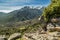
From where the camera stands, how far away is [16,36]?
4141cm

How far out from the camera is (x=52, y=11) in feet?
112

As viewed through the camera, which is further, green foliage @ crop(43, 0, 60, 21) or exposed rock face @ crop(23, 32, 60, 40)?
green foliage @ crop(43, 0, 60, 21)

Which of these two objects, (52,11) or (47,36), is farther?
(52,11)

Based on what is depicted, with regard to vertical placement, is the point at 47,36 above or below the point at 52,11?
below

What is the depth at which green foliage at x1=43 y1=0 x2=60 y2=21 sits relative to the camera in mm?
33625

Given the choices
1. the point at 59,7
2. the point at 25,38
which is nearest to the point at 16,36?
the point at 25,38

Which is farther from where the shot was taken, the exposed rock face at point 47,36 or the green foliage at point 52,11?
the green foliage at point 52,11

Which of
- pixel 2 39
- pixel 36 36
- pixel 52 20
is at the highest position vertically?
pixel 52 20

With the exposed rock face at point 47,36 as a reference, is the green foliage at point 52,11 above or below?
above

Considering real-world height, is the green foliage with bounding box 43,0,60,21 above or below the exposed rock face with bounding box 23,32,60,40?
above

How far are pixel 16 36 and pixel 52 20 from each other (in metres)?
10.7

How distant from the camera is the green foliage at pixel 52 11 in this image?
33625 mm

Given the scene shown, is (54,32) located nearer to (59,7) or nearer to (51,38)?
(51,38)

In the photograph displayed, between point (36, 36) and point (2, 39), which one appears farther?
point (2, 39)
